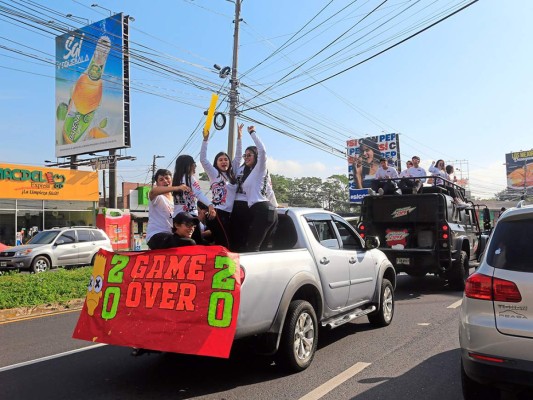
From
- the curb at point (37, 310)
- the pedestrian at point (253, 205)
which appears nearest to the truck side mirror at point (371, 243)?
the pedestrian at point (253, 205)

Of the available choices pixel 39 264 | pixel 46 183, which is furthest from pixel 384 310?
pixel 46 183

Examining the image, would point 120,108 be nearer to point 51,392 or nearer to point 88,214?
point 88,214

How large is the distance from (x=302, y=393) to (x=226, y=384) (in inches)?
30.8

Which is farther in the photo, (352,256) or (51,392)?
(352,256)

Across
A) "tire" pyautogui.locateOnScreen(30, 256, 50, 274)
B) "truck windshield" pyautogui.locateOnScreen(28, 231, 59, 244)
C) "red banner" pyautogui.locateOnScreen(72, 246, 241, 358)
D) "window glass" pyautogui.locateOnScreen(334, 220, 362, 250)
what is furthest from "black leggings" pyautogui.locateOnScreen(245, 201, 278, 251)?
"truck windshield" pyautogui.locateOnScreen(28, 231, 59, 244)

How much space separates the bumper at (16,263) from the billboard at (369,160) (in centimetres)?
3661

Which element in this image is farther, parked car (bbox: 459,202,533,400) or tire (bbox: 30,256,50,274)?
tire (bbox: 30,256,50,274)

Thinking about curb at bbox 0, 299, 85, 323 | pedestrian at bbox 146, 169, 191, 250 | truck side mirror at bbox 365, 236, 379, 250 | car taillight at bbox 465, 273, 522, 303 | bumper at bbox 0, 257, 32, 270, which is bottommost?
curb at bbox 0, 299, 85, 323

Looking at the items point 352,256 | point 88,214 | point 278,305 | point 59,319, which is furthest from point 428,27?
point 88,214

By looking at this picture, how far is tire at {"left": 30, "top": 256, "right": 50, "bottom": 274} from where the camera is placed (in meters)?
15.9

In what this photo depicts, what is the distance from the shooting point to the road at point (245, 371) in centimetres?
440

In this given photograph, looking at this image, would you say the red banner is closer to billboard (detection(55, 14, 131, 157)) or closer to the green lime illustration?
billboard (detection(55, 14, 131, 157))

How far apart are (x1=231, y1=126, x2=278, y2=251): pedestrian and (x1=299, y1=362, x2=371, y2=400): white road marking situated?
1.58m

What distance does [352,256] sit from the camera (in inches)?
245
